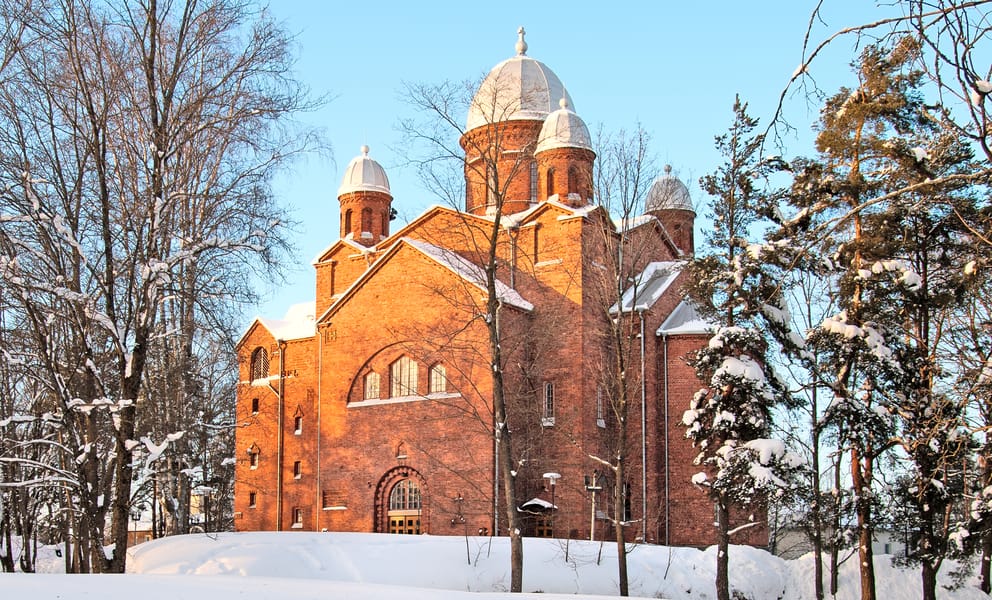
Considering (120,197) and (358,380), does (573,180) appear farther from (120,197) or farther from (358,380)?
(120,197)

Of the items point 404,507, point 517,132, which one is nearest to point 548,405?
point 404,507

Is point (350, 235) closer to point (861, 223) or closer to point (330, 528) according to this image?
point (330, 528)

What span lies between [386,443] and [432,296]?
4.40m

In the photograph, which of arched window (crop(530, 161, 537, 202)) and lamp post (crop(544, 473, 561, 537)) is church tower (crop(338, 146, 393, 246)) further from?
lamp post (crop(544, 473, 561, 537))

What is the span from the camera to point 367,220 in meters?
35.5

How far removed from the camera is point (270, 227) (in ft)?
46.9

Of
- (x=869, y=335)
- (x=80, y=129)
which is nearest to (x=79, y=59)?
(x=80, y=129)

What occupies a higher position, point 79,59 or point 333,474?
point 79,59

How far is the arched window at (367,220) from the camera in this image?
116ft

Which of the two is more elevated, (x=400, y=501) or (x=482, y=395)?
(x=482, y=395)

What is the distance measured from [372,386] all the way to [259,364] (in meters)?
6.66

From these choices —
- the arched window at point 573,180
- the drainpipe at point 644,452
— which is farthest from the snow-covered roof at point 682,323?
the arched window at point 573,180

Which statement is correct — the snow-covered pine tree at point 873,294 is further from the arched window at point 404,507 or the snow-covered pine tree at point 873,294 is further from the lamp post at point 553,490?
the arched window at point 404,507

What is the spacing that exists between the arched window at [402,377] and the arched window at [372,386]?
551mm
